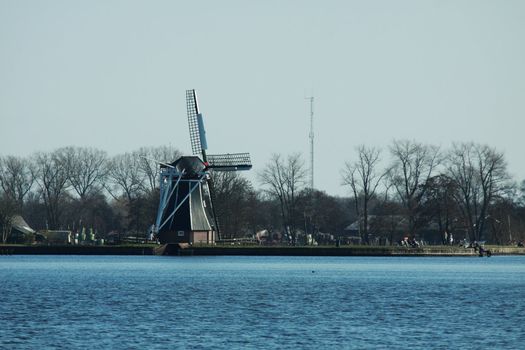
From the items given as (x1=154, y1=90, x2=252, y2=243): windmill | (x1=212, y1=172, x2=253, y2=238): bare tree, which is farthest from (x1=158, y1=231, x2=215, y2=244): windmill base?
(x1=212, y1=172, x2=253, y2=238): bare tree

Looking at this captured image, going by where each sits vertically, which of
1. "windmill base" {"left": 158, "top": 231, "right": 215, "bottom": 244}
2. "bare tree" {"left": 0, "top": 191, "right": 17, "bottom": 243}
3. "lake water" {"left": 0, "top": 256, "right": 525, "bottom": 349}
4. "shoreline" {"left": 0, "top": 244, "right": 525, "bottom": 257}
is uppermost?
"bare tree" {"left": 0, "top": 191, "right": 17, "bottom": 243}

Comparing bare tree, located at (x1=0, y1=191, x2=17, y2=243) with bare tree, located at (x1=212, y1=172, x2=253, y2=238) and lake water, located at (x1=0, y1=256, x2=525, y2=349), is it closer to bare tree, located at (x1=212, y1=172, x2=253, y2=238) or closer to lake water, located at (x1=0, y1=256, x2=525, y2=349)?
bare tree, located at (x1=212, y1=172, x2=253, y2=238)

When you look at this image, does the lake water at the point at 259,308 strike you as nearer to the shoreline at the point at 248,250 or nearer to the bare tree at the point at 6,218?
the shoreline at the point at 248,250

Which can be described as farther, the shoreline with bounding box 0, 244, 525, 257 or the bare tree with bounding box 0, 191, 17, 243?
the bare tree with bounding box 0, 191, 17, 243

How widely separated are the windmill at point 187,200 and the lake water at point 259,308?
18.4m

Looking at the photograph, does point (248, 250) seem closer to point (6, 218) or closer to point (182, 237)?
point (182, 237)

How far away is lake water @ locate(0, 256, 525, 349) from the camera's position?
4359cm

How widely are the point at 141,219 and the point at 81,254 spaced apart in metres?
20.8

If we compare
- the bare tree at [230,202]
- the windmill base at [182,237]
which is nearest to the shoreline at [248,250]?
the windmill base at [182,237]

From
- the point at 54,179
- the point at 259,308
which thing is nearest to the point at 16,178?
the point at 54,179

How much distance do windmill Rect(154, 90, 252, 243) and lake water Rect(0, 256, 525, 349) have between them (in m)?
18.4

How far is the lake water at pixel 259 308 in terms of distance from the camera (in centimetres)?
4359

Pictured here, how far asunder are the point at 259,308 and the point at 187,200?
56730 millimetres

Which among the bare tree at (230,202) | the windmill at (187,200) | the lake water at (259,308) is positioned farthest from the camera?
the bare tree at (230,202)
